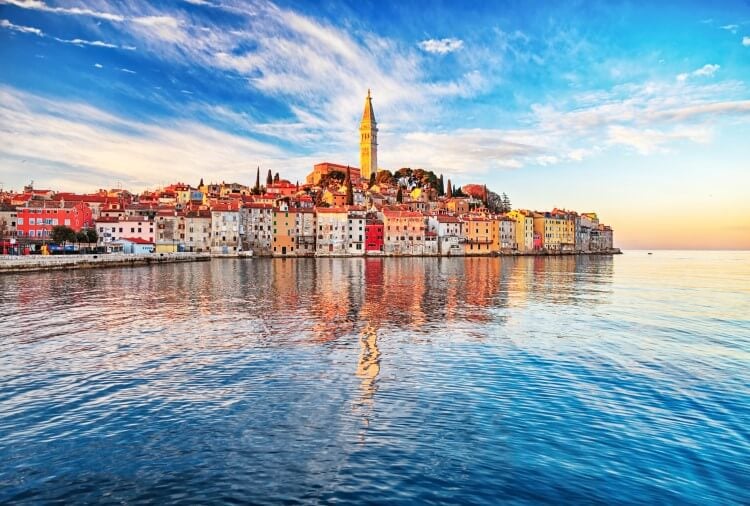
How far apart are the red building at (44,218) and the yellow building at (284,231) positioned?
33.2 m

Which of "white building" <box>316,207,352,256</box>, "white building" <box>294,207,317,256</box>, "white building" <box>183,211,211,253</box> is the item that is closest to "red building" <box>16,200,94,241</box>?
"white building" <box>183,211,211,253</box>

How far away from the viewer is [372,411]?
31.0 ft

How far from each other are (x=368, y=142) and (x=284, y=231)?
66.3 meters

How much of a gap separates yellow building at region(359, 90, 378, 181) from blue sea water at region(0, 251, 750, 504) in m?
138

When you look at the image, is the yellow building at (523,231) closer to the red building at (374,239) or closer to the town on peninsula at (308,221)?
the town on peninsula at (308,221)

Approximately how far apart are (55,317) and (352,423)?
17272 millimetres

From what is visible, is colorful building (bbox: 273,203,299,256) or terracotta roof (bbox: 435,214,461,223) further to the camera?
terracotta roof (bbox: 435,214,461,223)

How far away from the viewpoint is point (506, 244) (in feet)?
383

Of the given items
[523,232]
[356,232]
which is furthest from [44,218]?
[523,232]

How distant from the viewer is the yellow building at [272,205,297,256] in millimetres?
95938

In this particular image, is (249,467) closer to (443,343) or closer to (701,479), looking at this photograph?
(701,479)

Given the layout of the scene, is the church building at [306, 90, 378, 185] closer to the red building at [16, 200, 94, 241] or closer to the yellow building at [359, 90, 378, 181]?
the yellow building at [359, 90, 378, 181]

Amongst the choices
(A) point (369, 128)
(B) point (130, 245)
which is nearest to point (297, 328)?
(B) point (130, 245)

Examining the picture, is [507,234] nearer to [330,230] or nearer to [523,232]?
[523,232]
